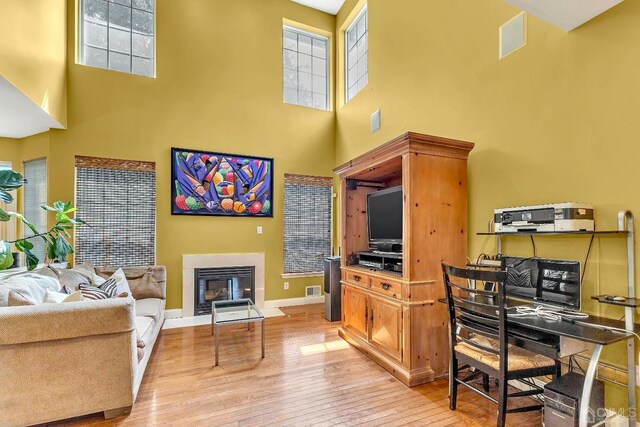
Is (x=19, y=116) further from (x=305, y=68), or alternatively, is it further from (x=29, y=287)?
(x=305, y=68)

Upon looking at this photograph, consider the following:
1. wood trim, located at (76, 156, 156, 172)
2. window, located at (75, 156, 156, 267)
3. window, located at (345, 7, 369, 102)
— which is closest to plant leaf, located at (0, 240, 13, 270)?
window, located at (75, 156, 156, 267)

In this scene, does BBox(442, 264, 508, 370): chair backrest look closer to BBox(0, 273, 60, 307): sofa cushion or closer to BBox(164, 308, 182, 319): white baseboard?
BBox(0, 273, 60, 307): sofa cushion

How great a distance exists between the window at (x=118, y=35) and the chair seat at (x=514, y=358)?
519 centimetres

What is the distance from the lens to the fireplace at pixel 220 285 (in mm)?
4566

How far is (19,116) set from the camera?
3.48 m

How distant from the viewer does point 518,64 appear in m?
2.50

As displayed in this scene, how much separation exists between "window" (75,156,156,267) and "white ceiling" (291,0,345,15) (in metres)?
3.79

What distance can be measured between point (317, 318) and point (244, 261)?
1.41 metres

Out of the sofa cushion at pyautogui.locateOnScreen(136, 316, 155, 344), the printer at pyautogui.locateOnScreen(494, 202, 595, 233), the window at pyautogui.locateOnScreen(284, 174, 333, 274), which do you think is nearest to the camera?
the printer at pyautogui.locateOnScreen(494, 202, 595, 233)

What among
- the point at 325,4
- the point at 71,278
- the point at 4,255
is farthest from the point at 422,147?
the point at 325,4

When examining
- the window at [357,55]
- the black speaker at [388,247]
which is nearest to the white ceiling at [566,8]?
the black speaker at [388,247]

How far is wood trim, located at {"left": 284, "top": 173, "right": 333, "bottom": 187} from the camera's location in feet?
17.0

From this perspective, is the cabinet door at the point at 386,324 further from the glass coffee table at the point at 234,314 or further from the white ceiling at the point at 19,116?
the white ceiling at the point at 19,116

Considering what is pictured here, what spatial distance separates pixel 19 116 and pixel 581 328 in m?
5.41
